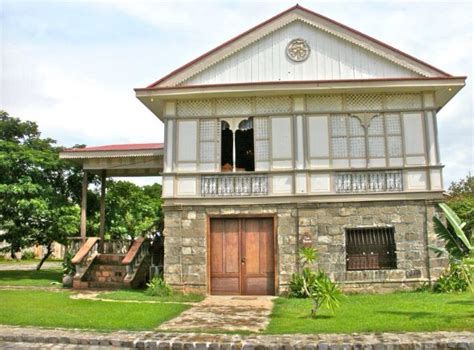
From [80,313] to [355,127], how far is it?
8.74m

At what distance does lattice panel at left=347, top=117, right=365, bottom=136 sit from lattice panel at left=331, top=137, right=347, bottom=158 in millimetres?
324

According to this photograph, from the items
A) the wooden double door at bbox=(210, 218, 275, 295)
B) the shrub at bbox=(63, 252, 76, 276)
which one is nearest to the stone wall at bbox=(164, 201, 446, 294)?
the wooden double door at bbox=(210, 218, 275, 295)

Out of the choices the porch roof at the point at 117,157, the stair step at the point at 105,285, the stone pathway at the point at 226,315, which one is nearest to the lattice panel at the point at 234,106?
the porch roof at the point at 117,157

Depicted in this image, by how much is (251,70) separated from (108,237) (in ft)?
29.8

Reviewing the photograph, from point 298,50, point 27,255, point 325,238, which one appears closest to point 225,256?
point 325,238

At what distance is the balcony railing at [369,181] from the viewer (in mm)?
13523

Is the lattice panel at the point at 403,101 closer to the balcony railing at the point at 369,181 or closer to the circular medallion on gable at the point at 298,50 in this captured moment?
the balcony railing at the point at 369,181

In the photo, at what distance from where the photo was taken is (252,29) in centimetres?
1432

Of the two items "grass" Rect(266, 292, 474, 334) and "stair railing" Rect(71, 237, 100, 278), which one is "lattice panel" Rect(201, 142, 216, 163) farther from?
"stair railing" Rect(71, 237, 100, 278)

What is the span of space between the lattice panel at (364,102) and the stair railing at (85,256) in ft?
30.3

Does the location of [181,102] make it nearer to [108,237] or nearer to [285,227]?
[285,227]

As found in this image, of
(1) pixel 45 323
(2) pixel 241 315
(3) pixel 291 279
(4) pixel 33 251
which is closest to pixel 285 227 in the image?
(3) pixel 291 279

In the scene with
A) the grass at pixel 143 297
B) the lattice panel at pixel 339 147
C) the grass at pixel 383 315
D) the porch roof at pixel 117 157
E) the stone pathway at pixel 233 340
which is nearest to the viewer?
the stone pathway at pixel 233 340

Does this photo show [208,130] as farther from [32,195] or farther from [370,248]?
[32,195]
